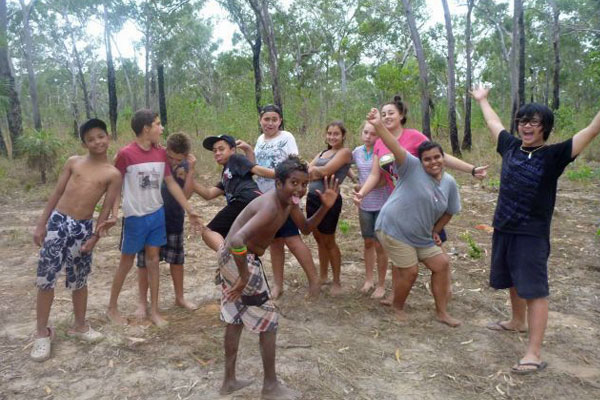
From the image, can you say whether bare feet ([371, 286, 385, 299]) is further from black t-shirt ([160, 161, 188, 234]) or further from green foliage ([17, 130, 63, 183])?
green foliage ([17, 130, 63, 183])

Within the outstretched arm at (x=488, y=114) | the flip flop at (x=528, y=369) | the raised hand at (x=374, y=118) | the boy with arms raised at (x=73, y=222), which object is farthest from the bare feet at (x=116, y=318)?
the outstretched arm at (x=488, y=114)

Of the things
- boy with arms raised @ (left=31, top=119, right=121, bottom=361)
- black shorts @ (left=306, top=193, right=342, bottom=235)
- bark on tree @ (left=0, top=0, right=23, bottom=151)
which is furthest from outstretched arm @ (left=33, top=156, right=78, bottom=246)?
bark on tree @ (left=0, top=0, right=23, bottom=151)

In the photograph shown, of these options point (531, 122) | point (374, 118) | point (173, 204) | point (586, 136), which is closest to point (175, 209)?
point (173, 204)

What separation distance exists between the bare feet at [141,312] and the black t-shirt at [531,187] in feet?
8.94

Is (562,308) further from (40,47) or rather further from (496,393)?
(40,47)

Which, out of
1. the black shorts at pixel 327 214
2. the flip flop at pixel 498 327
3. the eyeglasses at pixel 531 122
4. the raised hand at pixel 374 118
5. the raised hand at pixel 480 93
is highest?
the raised hand at pixel 480 93

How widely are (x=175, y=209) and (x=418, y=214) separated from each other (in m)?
1.88

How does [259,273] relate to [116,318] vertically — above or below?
above

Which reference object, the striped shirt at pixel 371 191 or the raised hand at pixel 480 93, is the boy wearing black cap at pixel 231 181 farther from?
the raised hand at pixel 480 93

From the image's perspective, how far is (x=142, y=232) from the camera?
11.8 ft

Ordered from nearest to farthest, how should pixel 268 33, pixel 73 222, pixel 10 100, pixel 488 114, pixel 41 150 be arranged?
1. pixel 73 222
2. pixel 488 114
3. pixel 41 150
4. pixel 10 100
5. pixel 268 33

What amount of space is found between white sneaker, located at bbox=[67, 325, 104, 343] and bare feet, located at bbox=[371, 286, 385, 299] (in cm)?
221

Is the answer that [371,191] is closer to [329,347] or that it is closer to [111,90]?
[329,347]

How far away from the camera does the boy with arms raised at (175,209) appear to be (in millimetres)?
3727
